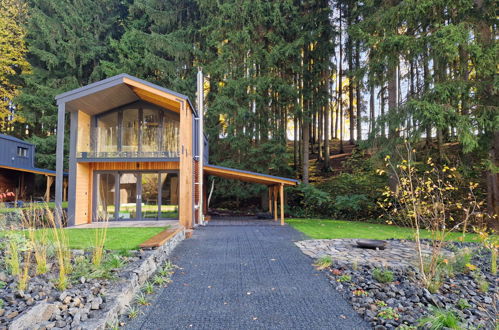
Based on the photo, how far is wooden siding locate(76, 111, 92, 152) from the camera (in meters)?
11.4

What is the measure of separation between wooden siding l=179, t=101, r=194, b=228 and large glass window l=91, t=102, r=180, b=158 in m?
A: 0.98

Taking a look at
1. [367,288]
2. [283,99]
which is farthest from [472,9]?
[367,288]

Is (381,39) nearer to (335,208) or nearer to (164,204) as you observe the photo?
(335,208)

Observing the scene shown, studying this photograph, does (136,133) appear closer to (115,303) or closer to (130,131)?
(130,131)

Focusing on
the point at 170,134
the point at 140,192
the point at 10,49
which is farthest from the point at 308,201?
the point at 10,49

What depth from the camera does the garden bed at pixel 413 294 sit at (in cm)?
344

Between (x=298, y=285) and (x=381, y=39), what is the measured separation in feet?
31.1

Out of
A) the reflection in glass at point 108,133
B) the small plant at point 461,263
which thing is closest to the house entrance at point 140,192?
the reflection in glass at point 108,133

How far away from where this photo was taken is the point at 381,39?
1063 cm

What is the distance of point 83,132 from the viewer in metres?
11.7

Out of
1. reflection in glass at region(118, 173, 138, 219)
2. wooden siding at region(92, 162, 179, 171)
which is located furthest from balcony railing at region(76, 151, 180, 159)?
reflection in glass at region(118, 173, 138, 219)

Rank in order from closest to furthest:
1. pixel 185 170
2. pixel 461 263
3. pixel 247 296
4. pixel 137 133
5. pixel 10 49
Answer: pixel 247 296 < pixel 461 263 < pixel 185 170 < pixel 137 133 < pixel 10 49

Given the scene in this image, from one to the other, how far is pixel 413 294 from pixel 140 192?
10470 mm

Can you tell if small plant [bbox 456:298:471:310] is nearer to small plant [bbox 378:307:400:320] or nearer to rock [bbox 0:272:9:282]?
small plant [bbox 378:307:400:320]
